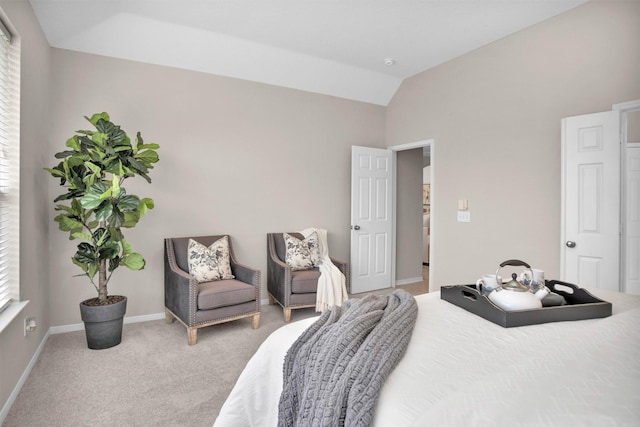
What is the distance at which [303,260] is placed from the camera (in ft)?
13.5

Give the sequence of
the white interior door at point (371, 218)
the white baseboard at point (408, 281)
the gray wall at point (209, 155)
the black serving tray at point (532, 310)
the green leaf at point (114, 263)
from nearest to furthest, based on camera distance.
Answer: the black serving tray at point (532, 310)
the green leaf at point (114, 263)
the gray wall at point (209, 155)
the white interior door at point (371, 218)
the white baseboard at point (408, 281)

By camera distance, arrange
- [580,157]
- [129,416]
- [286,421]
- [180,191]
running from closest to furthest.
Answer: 1. [286,421]
2. [129,416]
3. [580,157]
4. [180,191]

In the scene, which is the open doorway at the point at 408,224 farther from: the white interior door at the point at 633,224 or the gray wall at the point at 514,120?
the white interior door at the point at 633,224

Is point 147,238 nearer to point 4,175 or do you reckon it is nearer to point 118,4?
Answer: point 4,175

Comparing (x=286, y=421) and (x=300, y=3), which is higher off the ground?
(x=300, y=3)

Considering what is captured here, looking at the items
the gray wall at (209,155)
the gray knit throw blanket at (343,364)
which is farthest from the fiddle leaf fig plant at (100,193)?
the gray knit throw blanket at (343,364)

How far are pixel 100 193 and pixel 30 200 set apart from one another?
18.7 inches

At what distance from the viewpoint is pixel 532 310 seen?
50.5 inches

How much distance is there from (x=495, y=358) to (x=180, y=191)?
3538 millimetres

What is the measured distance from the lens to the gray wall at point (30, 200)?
224 cm

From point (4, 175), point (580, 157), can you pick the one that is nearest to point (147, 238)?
point (4, 175)

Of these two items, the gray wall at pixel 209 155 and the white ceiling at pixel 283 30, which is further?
the gray wall at pixel 209 155

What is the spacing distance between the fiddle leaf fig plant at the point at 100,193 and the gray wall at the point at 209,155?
43 cm

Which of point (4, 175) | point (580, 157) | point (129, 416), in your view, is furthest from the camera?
point (580, 157)
